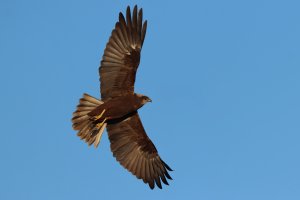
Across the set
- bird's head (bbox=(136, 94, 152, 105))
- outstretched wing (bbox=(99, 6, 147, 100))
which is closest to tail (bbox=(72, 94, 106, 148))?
outstretched wing (bbox=(99, 6, 147, 100))

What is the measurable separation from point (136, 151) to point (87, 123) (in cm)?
184

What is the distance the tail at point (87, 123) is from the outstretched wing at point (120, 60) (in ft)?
1.27

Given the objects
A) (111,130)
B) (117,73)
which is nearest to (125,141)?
(111,130)

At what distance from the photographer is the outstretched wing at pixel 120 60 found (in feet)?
64.5

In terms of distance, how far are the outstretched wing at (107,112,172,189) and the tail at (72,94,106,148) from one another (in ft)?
1.75

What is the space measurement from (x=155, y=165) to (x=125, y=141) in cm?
110

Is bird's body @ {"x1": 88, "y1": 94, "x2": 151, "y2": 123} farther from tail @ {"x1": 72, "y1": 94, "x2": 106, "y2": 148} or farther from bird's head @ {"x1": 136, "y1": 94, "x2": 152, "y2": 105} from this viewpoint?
tail @ {"x1": 72, "y1": 94, "x2": 106, "y2": 148}

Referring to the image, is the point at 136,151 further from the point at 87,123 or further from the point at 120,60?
the point at 120,60

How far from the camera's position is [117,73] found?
1973 centimetres

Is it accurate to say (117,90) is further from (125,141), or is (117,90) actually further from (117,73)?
(125,141)

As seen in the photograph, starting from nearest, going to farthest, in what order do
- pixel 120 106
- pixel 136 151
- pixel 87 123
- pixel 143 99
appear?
pixel 120 106 → pixel 143 99 → pixel 87 123 → pixel 136 151

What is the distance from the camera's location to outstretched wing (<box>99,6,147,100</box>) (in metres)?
19.7

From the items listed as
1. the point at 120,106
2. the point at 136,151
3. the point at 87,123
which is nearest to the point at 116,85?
the point at 120,106

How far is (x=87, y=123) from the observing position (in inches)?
786
